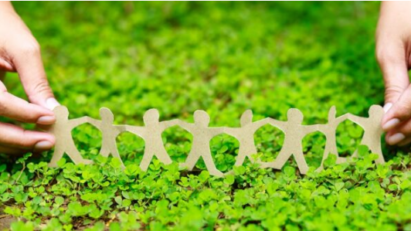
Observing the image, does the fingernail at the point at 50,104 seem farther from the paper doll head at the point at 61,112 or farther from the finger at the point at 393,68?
the finger at the point at 393,68

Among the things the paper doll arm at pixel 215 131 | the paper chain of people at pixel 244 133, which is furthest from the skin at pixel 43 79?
the paper doll arm at pixel 215 131

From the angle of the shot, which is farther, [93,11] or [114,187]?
[93,11]

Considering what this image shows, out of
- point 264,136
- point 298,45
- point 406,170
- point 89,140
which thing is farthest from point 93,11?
point 406,170

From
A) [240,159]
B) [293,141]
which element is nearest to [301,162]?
[293,141]

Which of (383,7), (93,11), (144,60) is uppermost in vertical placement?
(93,11)

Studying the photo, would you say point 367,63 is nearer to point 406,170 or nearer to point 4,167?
point 406,170

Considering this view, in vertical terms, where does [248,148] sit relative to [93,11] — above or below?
below
